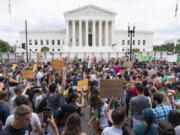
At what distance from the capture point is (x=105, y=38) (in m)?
64.6

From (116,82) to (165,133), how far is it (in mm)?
2148

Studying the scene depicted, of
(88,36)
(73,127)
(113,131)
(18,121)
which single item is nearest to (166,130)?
(113,131)

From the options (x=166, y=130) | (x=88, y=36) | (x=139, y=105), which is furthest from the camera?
(x=88, y=36)

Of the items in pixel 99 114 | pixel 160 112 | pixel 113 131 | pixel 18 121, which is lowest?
pixel 99 114

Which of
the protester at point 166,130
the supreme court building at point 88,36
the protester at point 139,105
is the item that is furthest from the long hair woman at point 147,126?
the supreme court building at point 88,36

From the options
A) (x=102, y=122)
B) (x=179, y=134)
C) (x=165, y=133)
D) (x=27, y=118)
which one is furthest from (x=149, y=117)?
(x=27, y=118)

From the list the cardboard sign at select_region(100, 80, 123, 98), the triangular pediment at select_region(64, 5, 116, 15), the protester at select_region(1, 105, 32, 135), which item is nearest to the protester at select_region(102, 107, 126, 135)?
the protester at select_region(1, 105, 32, 135)

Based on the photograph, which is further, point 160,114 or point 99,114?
point 99,114

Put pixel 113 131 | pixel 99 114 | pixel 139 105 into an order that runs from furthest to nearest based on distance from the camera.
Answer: pixel 139 105
pixel 99 114
pixel 113 131

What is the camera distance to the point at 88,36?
68.1 meters

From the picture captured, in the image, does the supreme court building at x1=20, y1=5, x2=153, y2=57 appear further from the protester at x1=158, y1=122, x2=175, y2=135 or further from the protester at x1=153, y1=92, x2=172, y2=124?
the protester at x1=158, y1=122, x2=175, y2=135

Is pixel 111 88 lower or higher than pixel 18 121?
higher

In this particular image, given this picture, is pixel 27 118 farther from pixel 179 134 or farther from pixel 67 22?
pixel 67 22

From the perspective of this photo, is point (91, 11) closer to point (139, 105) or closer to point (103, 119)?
point (139, 105)
